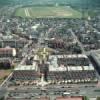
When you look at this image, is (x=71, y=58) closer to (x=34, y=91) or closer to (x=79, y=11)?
(x=34, y=91)

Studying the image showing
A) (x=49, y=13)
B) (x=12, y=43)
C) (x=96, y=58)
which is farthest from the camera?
(x=49, y=13)

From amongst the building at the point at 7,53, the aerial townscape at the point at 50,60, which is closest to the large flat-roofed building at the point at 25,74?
the aerial townscape at the point at 50,60

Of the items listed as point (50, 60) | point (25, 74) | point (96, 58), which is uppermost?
point (50, 60)

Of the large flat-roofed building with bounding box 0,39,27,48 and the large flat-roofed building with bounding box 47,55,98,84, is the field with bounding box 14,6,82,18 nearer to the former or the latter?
the large flat-roofed building with bounding box 0,39,27,48

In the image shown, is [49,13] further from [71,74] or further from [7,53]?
[71,74]

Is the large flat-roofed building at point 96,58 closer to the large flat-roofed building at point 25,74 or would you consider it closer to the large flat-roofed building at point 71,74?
the large flat-roofed building at point 71,74

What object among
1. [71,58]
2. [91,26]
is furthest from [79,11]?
[71,58]


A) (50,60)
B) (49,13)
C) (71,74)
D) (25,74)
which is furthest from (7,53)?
(49,13)

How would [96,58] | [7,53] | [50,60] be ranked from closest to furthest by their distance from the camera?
[50,60] → [96,58] → [7,53]

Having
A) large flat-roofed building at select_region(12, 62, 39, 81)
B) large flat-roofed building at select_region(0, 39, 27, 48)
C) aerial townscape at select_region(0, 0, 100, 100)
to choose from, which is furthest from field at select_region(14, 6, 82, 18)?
large flat-roofed building at select_region(12, 62, 39, 81)

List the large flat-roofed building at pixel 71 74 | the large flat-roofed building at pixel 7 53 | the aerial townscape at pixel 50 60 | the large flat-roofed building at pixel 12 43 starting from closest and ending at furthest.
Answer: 1. the aerial townscape at pixel 50 60
2. the large flat-roofed building at pixel 71 74
3. the large flat-roofed building at pixel 7 53
4. the large flat-roofed building at pixel 12 43
